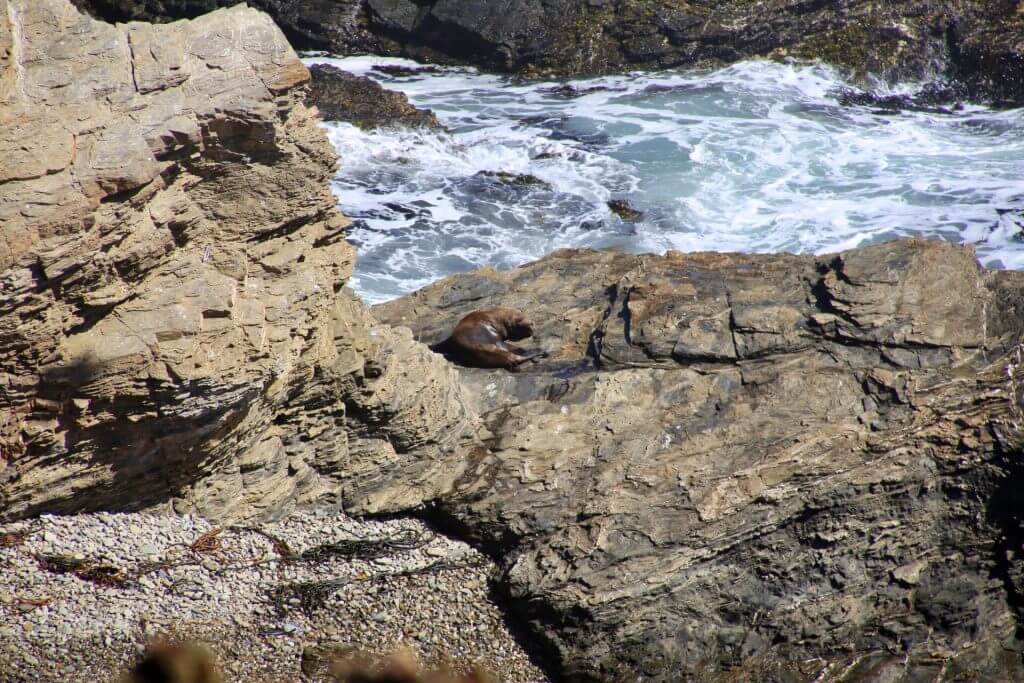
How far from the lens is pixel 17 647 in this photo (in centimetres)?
392

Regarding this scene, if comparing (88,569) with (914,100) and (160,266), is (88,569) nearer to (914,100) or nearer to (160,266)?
(160,266)

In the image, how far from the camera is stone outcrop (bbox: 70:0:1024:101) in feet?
55.7

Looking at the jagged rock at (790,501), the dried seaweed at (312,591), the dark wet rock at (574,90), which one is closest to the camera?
the dried seaweed at (312,591)

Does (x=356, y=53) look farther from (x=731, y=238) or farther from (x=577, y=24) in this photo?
(x=731, y=238)

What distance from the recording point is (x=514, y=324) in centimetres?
639

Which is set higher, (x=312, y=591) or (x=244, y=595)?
(x=244, y=595)

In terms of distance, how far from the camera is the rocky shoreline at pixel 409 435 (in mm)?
3883

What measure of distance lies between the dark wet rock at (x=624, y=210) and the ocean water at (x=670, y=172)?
12cm

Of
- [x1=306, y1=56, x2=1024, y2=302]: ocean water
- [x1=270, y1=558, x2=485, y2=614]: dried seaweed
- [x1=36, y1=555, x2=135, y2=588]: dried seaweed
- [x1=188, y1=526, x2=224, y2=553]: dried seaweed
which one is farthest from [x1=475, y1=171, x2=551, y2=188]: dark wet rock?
[x1=36, y1=555, x2=135, y2=588]: dried seaweed

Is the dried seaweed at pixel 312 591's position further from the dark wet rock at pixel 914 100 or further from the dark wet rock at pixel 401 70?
the dark wet rock at pixel 401 70

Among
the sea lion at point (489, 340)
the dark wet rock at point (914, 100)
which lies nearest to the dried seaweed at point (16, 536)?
the sea lion at point (489, 340)

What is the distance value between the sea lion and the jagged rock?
1.62 ft

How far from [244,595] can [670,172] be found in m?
11.7

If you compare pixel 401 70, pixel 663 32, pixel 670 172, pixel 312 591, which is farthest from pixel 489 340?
pixel 401 70
